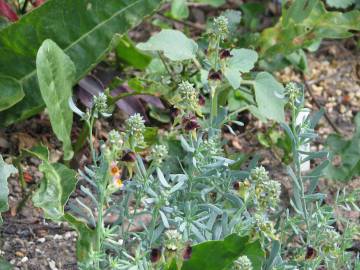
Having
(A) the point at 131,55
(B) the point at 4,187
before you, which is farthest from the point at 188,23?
(B) the point at 4,187

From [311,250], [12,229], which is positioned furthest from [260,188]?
[12,229]

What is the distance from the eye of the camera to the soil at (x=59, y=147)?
218 centimetres

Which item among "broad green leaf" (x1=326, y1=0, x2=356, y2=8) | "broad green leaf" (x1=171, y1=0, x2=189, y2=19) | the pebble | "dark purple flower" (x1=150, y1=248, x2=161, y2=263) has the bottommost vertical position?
the pebble

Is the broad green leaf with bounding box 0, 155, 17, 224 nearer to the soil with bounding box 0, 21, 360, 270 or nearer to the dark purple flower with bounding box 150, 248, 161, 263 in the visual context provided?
the soil with bounding box 0, 21, 360, 270

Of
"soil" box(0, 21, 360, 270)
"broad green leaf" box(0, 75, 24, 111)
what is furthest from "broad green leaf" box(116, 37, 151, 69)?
"broad green leaf" box(0, 75, 24, 111)

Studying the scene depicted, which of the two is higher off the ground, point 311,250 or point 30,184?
point 311,250

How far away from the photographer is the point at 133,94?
2.44 meters

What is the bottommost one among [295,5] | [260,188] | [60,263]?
[60,263]

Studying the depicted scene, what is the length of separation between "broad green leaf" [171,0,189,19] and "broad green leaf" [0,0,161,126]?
1.85 ft

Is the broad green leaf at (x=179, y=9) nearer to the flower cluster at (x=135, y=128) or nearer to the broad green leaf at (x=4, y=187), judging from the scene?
the broad green leaf at (x=4, y=187)

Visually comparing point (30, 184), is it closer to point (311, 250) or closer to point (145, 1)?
point (145, 1)

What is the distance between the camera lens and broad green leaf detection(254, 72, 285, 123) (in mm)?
2223

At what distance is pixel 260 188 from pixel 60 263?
726 millimetres

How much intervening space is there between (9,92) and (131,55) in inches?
22.1
